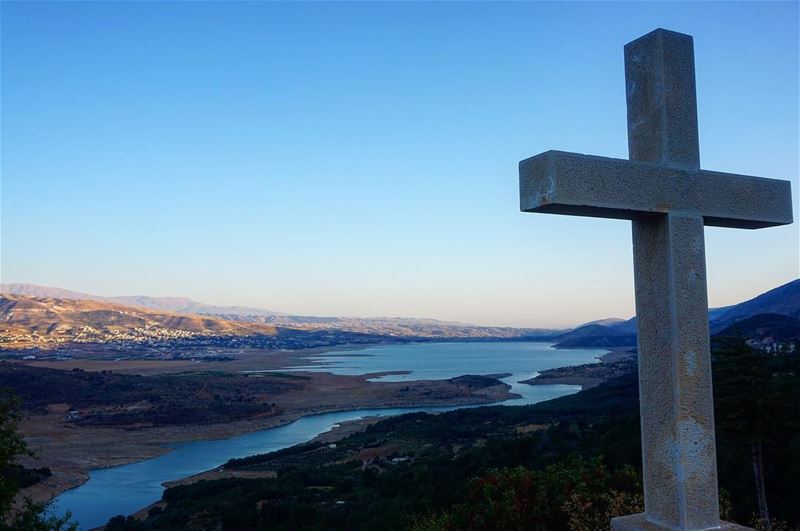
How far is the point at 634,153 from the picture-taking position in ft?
13.3

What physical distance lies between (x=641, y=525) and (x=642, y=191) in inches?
70.9

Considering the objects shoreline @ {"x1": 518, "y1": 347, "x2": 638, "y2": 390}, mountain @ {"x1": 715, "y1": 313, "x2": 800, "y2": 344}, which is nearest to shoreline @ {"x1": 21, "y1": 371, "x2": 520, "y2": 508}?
shoreline @ {"x1": 518, "y1": 347, "x2": 638, "y2": 390}

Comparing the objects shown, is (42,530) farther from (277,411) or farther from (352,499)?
(277,411)

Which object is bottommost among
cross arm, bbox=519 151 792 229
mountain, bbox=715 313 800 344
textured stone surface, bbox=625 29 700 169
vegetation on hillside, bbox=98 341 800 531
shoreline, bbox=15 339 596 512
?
shoreline, bbox=15 339 596 512

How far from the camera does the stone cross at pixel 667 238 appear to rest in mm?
3488

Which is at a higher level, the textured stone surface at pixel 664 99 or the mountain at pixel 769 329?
the textured stone surface at pixel 664 99

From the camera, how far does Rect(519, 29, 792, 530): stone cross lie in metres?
3.49

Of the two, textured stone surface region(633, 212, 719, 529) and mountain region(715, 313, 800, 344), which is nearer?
textured stone surface region(633, 212, 719, 529)

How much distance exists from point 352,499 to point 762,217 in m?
18.7

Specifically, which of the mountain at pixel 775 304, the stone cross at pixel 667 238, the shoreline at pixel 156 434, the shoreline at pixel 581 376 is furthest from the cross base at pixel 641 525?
the mountain at pixel 775 304

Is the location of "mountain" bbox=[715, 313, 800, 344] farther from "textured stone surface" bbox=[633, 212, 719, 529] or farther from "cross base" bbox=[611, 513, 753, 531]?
"textured stone surface" bbox=[633, 212, 719, 529]

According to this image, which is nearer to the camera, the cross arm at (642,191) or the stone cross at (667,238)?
the cross arm at (642,191)

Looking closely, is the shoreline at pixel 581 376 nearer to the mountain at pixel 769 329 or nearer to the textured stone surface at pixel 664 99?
the mountain at pixel 769 329

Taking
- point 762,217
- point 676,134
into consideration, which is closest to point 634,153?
point 676,134
